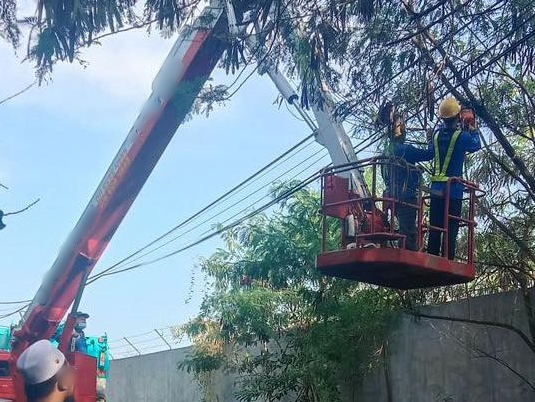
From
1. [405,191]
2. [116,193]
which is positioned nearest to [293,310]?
[116,193]

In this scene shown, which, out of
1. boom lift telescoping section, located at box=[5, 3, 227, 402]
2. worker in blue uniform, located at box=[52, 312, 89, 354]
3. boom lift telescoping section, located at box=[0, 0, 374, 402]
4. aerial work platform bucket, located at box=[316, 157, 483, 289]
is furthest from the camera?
worker in blue uniform, located at box=[52, 312, 89, 354]

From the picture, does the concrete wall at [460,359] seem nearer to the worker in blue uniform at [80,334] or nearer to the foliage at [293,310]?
the foliage at [293,310]

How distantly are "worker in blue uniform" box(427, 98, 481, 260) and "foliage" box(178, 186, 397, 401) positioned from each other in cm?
435

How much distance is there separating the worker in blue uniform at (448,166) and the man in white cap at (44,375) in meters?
3.86

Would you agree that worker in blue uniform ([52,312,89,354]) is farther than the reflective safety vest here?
Yes

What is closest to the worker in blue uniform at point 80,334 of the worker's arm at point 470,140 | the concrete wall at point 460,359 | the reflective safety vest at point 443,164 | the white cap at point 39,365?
the white cap at point 39,365

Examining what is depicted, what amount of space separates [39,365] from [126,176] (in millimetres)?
4576

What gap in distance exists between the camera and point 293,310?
48.0 ft

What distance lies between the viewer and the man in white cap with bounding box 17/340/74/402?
8.66 m

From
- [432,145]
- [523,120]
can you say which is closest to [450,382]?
[523,120]

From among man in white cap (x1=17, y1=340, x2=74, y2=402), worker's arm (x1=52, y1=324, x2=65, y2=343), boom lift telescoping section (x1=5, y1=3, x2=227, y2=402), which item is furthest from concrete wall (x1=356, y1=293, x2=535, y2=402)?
man in white cap (x1=17, y1=340, x2=74, y2=402)

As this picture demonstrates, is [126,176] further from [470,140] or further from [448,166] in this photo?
[470,140]

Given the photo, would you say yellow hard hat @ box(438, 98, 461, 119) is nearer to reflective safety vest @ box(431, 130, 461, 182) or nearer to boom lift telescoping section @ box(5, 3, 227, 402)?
reflective safety vest @ box(431, 130, 461, 182)

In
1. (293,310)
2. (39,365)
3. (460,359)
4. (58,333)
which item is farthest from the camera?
(293,310)
